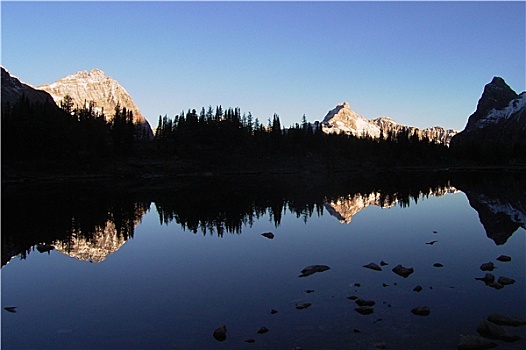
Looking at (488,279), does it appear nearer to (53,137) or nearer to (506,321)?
(506,321)

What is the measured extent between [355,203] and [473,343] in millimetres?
45475

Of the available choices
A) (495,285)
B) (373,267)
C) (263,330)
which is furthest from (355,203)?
(263,330)

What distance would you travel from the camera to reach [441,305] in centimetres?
1961

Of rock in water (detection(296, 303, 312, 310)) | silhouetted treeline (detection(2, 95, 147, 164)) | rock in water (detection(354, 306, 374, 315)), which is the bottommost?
rock in water (detection(296, 303, 312, 310))

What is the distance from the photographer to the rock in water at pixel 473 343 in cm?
1486

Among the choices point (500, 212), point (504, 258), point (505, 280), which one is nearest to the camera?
point (505, 280)

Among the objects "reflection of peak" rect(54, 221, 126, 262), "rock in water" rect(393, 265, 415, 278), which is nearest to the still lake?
"reflection of peak" rect(54, 221, 126, 262)

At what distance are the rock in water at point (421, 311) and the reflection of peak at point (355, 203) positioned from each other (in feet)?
87.2

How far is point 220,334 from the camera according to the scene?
16.6 metres

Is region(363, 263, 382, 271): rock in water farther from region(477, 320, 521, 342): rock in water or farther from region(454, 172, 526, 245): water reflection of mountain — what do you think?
region(454, 172, 526, 245): water reflection of mountain

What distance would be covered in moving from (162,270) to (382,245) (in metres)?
17.4

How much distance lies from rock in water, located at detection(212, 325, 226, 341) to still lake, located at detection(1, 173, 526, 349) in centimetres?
20

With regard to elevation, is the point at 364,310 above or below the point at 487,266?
below

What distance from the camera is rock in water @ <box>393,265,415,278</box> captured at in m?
24.7
